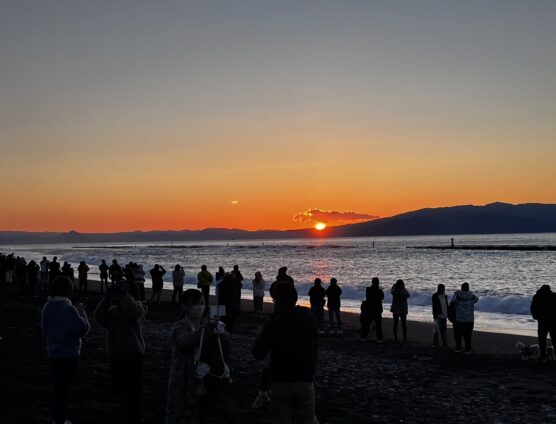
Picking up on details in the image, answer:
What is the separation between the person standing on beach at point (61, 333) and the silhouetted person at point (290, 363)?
260 centimetres

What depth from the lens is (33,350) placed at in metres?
13.6

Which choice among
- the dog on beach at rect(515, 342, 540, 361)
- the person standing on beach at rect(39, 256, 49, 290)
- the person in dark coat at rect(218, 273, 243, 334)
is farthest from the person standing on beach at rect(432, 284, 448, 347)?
the person standing on beach at rect(39, 256, 49, 290)

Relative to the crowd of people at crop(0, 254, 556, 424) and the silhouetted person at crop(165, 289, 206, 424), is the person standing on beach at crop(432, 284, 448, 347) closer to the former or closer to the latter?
the crowd of people at crop(0, 254, 556, 424)

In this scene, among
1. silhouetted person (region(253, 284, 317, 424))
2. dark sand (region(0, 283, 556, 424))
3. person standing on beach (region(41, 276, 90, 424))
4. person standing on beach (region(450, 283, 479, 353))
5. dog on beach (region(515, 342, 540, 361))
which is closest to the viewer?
silhouetted person (region(253, 284, 317, 424))

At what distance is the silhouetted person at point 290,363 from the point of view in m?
5.65

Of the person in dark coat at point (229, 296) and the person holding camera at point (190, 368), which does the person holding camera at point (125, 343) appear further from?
the person in dark coat at point (229, 296)

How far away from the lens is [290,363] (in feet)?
18.5

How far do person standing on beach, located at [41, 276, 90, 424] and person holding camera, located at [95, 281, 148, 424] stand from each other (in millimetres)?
503

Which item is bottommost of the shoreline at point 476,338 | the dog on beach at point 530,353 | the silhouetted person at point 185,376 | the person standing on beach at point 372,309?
the shoreline at point 476,338

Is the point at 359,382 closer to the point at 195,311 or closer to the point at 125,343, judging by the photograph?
the point at 125,343

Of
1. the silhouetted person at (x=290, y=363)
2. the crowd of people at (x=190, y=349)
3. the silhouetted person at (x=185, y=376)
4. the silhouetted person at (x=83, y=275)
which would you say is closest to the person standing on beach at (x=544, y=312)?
the crowd of people at (x=190, y=349)

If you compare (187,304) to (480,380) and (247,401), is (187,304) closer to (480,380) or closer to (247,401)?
(247,401)

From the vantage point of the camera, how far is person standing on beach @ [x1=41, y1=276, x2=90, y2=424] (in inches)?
276

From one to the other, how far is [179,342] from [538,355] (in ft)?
38.3
